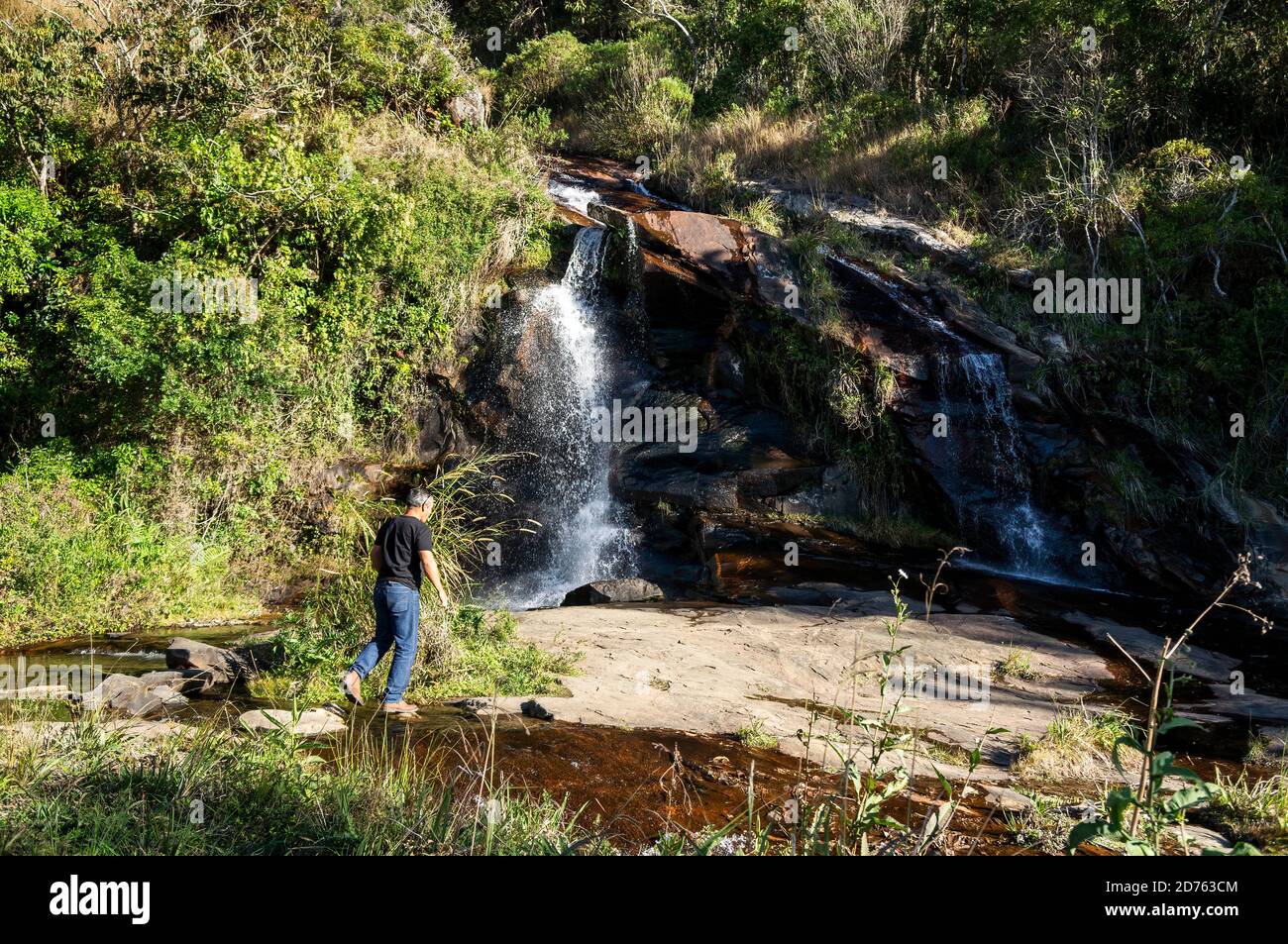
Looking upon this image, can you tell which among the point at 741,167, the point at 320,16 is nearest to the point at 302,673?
the point at 320,16

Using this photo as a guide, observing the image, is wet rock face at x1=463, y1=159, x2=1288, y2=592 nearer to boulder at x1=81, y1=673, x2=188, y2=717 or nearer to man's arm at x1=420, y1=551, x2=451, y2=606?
man's arm at x1=420, y1=551, x2=451, y2=606

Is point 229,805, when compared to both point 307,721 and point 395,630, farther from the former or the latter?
point 395,630

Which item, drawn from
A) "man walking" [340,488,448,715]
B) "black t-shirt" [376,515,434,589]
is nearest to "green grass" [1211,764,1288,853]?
"man walking" [340,488,448,715]

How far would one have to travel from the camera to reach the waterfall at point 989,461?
11922mm

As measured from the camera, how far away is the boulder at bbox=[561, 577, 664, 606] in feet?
34.0

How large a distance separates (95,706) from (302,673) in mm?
1548

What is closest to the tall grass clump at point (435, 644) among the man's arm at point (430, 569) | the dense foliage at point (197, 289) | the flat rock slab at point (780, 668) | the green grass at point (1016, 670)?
the flat rock slab at point (780, 668)

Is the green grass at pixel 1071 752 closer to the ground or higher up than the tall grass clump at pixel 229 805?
closer to the ground

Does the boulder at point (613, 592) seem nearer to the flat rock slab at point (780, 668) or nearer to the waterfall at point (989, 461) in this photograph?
the flat rock slab at point (780, 668)

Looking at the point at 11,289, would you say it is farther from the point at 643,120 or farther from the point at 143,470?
the point at 643,120

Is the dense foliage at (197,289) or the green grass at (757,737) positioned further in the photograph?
the dense foliage at (197,289)

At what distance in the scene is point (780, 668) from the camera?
7.61 meters

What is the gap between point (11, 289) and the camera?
32.9ft

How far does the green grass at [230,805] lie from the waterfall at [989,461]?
9654mm
